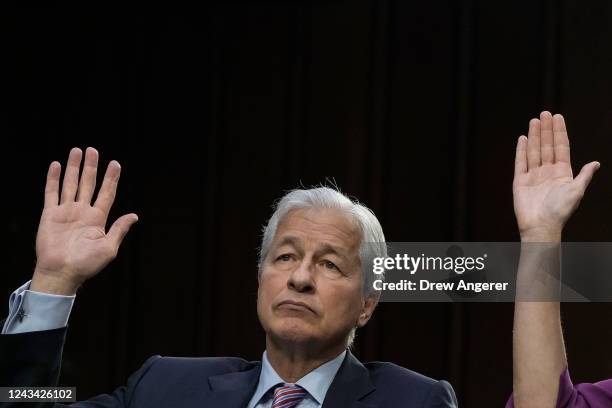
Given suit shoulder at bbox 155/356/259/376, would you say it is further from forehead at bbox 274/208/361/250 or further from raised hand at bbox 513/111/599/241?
raised hand at bbox 513/111/599/241

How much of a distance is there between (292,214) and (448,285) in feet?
2.39

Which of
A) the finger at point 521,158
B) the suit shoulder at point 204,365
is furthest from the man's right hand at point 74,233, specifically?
the finger at point 521,158

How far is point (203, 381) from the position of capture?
2.35 meters

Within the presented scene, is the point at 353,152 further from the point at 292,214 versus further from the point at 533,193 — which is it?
the point at 533,193

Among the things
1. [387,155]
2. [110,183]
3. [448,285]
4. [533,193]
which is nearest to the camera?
[533,193]

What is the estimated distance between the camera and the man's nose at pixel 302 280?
2.29 metres

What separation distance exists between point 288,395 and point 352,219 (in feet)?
1.48

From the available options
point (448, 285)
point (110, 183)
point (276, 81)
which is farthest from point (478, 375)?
point (110, 183)

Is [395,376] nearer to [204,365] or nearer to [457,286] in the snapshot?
[204,365]

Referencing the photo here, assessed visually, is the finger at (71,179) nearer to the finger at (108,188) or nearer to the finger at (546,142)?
the finger at (108,188)

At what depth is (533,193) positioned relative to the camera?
205cm

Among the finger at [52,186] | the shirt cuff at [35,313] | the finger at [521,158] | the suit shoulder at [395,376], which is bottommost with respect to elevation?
the suit shoulder at [395,376]

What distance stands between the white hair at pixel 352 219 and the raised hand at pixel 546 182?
18.3 inches

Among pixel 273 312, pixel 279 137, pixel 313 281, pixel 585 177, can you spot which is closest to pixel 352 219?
pixel 313 281
